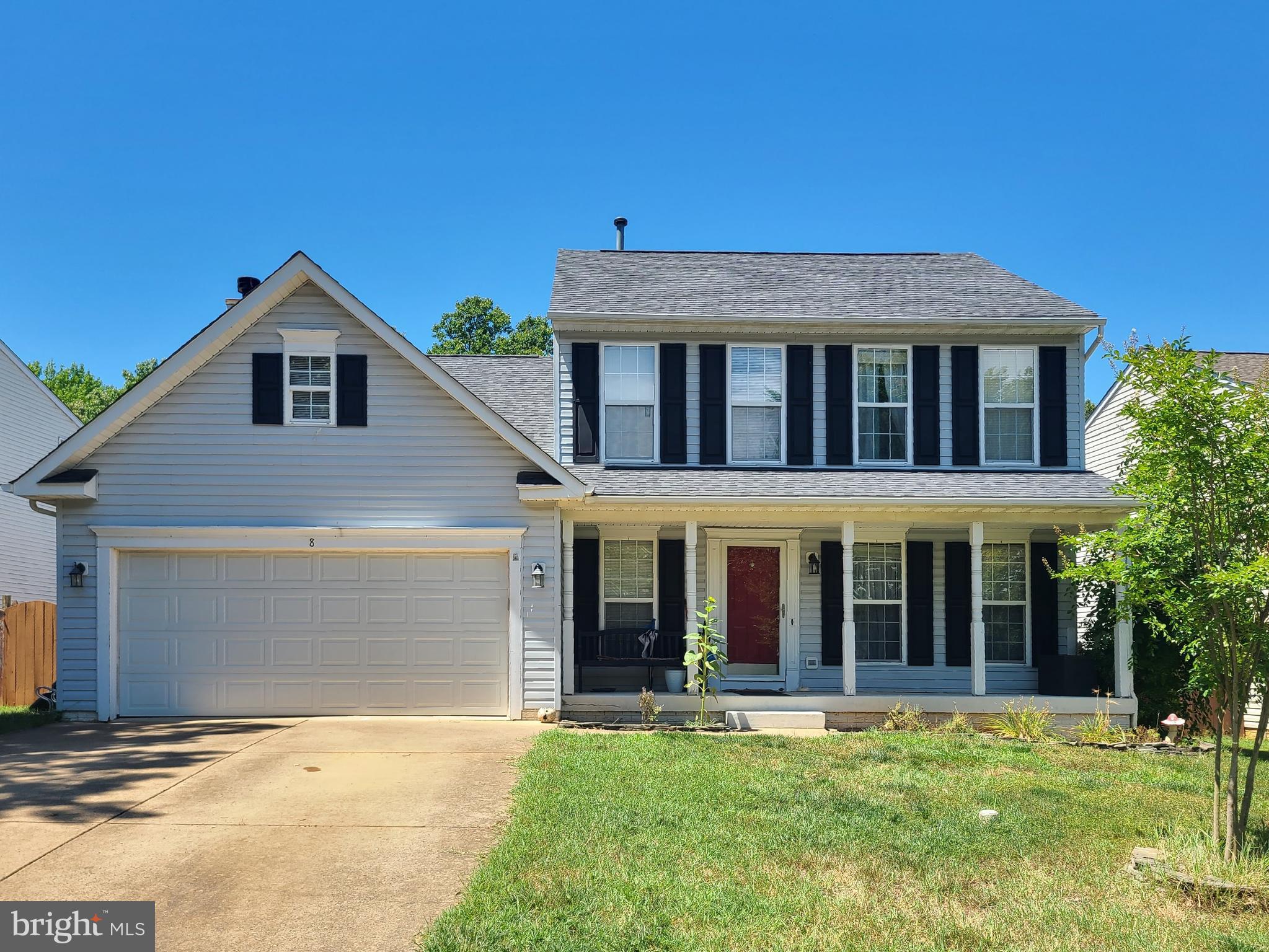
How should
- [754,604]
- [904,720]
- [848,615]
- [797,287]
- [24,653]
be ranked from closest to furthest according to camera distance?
[904,720] → [848,615] → [754,604] → [797,287] → [24,653]

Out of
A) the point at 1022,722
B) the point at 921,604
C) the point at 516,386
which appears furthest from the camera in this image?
the point at 516,386

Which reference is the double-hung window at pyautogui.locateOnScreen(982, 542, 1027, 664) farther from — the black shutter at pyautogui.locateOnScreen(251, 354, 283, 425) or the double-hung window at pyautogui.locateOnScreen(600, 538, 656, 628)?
the black shutter at pyautogui.locateOnScreen(251, 354, 283, 425)

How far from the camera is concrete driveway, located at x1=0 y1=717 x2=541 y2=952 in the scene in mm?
5492

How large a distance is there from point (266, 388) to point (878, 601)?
9555 millimetres

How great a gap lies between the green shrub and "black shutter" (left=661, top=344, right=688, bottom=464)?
5.66m

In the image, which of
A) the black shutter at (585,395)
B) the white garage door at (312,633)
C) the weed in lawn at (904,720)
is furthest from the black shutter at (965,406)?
the white garage door at (312,633)

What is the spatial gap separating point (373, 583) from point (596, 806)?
20.2 ft

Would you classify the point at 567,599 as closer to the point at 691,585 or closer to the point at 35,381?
the point at 691,585

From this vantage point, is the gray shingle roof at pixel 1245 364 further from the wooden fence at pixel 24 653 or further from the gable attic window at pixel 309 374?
the wooden fence at pixel 24 653

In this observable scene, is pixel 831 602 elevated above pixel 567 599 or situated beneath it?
situated beneath

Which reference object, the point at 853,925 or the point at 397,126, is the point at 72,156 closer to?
the point at 397,126

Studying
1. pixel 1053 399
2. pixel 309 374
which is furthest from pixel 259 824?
pixel 1053 399

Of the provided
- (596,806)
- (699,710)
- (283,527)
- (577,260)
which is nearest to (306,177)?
(577,260)

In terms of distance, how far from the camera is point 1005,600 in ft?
49.3
